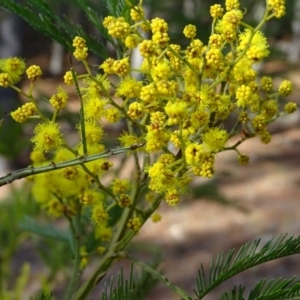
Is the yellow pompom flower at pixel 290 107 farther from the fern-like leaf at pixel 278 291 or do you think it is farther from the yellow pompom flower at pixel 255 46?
the fern-like leaf at pixel 278 291

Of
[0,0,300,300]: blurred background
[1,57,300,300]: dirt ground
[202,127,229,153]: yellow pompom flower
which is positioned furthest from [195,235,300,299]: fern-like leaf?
[1,57,300,300]: dirt ground

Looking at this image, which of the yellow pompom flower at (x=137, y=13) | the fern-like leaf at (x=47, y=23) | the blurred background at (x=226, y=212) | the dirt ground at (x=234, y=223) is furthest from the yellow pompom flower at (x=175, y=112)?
the dirt ground at (x=234, y=223)

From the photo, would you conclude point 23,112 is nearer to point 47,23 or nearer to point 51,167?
point 51,167

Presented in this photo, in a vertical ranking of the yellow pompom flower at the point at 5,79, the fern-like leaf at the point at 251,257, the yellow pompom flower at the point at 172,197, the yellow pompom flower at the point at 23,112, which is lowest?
the fern-like leaf at the point at 251,257

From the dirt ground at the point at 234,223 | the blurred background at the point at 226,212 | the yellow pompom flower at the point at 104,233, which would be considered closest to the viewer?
the yellow pompom flower at the point at 104,233

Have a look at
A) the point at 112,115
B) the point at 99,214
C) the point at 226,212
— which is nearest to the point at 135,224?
the point at 99,214

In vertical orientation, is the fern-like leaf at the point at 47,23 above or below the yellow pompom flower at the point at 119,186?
above

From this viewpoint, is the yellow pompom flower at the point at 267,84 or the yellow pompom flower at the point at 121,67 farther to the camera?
the yellow pompom flower at the point at 267,84

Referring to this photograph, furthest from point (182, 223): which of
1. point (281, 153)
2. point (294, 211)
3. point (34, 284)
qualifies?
point (281, 153)
